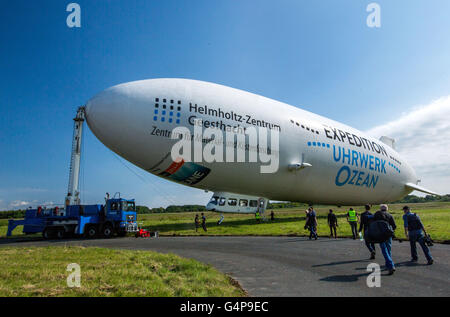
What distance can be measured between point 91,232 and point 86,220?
1.19 m

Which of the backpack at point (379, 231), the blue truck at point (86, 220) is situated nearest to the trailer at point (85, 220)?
the blue truck at point (86, 220)

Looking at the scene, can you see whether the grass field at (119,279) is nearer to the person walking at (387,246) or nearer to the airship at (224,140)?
the person walking at (387,246)

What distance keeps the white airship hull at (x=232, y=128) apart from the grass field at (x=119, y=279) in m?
7.62

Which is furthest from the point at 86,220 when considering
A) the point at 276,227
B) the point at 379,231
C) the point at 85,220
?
the point at 379,231

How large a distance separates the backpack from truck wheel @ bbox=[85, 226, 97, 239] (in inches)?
815

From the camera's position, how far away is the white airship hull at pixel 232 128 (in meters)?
15.1

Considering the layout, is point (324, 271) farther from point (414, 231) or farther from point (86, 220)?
point (86, 220)

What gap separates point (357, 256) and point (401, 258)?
1.40 m

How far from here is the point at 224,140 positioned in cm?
1605

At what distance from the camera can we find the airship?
15.1 metres

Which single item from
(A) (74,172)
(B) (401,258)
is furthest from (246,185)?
(A) (74,172)

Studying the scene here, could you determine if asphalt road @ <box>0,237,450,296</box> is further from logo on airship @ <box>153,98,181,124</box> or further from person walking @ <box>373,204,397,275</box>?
logo on airship @ <box>153,98,181,124</box>
